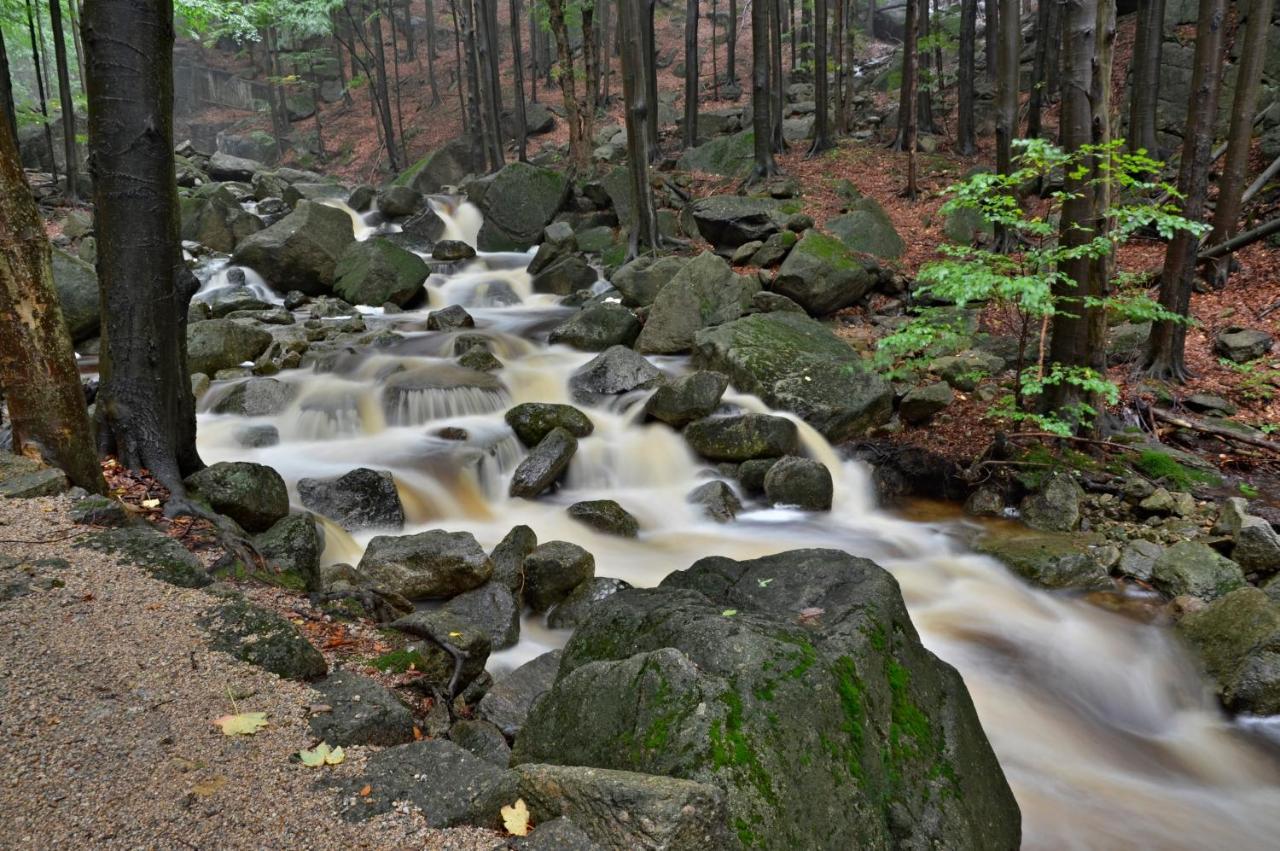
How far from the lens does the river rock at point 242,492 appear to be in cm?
507

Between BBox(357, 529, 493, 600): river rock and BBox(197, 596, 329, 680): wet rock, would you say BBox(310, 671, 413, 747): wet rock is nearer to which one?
BBox(197, 596, 329, 680): wet rock

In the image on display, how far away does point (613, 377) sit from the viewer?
10242 mm

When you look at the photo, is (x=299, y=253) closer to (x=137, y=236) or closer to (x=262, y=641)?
(x=137, y=236)

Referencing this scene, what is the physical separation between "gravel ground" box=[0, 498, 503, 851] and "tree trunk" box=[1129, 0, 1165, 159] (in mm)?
16311

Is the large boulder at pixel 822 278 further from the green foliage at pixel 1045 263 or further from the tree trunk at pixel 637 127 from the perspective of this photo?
the green foliage at pixel 1045 263

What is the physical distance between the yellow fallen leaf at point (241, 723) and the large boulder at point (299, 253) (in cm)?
1389

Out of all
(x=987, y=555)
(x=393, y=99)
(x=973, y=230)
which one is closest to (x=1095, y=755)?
(x=987, y=555)

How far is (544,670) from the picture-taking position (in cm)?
412

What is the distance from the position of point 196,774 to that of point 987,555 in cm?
643

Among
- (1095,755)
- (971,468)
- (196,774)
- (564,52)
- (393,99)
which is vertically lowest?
(1095,755)

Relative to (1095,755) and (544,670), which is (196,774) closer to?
(544,670)

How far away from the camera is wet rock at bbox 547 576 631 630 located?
5469 mm

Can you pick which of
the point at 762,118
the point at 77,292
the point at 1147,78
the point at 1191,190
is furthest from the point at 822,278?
the point at 77,292

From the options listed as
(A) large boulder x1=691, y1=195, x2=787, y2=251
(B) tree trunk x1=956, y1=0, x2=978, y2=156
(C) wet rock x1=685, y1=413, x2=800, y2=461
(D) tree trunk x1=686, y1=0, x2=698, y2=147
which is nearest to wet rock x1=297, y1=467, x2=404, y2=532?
(C) wet rock x1=685, y1=413, x2=800, y2=461
